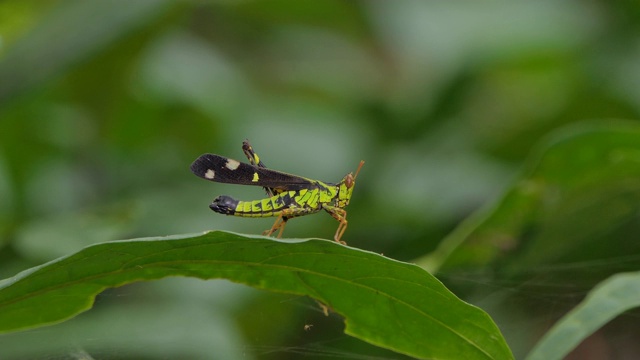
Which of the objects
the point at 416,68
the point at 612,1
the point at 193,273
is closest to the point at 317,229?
the point at 416,68

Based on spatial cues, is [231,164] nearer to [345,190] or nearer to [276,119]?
[345,190]

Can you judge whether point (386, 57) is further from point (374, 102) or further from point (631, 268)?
point (631, 268)

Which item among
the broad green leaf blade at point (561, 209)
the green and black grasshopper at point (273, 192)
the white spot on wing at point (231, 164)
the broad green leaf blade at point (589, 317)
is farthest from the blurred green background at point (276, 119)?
the broad green leaf blade at point (589, 317)

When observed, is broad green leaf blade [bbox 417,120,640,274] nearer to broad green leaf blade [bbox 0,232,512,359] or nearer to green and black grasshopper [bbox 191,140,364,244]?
green and black grasshopper [bbox 191,140,364,244]

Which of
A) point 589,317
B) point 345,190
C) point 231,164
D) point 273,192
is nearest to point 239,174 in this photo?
point 231,164

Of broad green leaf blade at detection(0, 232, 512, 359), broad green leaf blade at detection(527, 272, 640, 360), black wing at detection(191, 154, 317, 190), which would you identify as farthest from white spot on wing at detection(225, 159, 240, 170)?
broad green leaf blade at detection(527, 272, 640, 360)

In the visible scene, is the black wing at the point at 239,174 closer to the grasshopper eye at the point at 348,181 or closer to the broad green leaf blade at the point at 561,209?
the grasshopper eye at the point at 348,181
